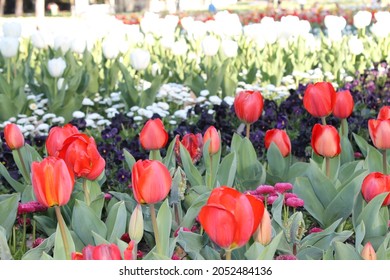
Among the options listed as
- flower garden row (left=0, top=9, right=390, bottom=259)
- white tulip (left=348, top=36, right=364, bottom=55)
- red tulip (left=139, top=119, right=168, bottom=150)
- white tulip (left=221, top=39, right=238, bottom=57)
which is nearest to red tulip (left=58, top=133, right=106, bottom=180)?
flower garden row (left=0, top=9, right=390, bottom=259)

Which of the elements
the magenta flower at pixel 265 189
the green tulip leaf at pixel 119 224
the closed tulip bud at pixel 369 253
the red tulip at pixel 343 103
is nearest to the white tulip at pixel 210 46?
the red tulip at pixel 343 103

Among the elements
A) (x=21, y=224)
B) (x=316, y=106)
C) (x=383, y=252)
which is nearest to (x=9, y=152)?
(x=21, y=224)

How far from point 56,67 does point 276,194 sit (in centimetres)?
297

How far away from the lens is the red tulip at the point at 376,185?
89.7 inches

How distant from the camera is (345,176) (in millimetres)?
2979

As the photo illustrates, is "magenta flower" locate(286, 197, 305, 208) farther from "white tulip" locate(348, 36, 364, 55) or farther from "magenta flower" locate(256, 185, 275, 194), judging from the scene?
"white tulip" locate(348, 36, 364, 55)

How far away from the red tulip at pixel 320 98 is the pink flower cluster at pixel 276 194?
0.31m

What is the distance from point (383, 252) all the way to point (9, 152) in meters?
2.37

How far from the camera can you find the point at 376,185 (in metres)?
2.28

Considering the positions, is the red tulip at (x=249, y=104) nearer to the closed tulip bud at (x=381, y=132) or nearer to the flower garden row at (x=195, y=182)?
the flower garden row at (x=195, y=182)

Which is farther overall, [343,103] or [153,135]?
[343,103]

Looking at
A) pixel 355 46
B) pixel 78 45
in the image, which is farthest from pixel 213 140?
pixel 355 46

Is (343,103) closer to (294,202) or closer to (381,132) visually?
(381,132)

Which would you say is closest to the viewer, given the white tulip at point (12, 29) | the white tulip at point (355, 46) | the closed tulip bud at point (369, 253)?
the closed tulip bud at point (369, 253)
